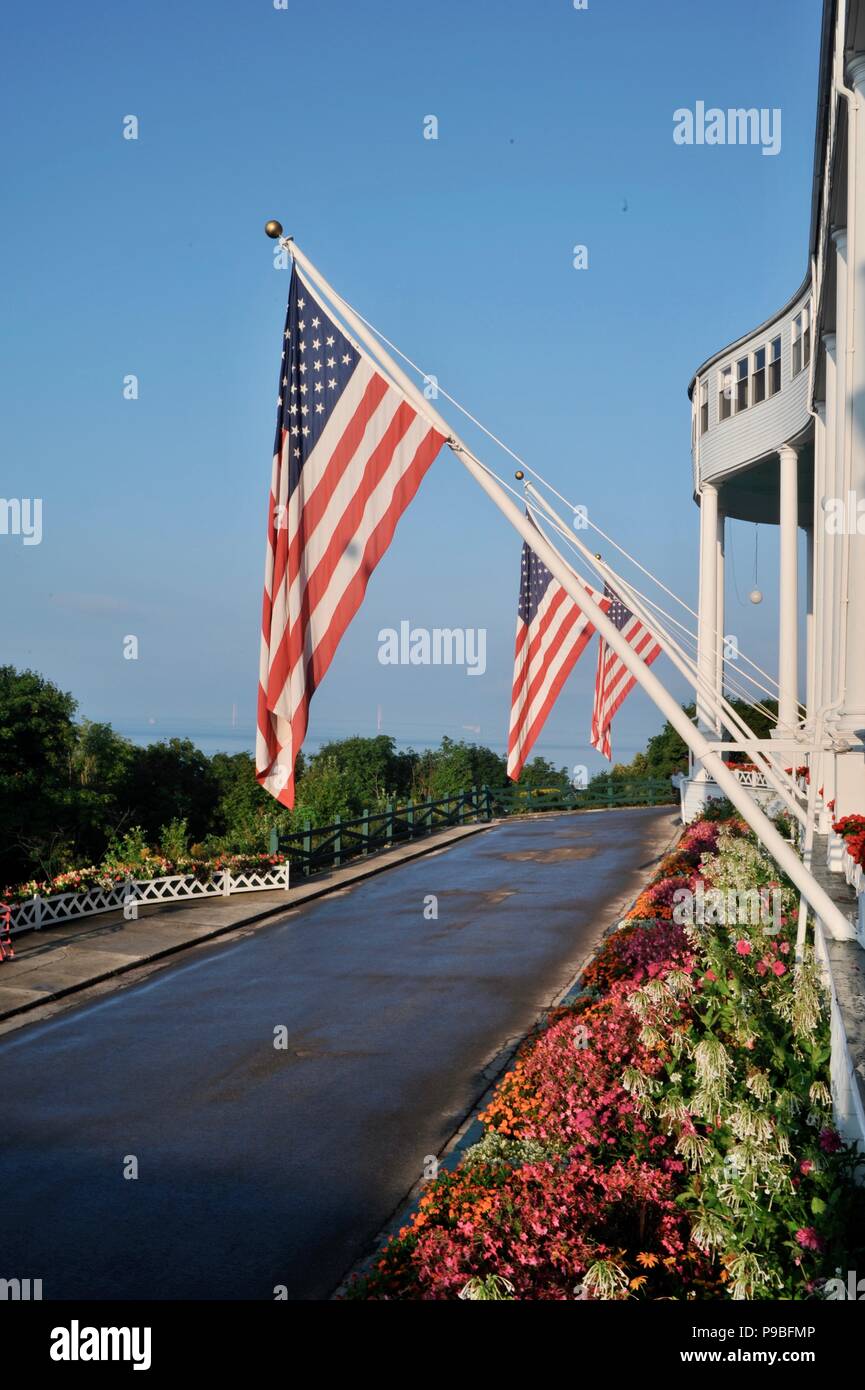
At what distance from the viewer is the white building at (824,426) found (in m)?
8.93

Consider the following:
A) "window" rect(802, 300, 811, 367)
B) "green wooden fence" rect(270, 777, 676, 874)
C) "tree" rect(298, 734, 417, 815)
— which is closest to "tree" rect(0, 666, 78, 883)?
"green wooden fence" rect(270, 777, 676, 874)

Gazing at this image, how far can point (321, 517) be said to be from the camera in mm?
8727

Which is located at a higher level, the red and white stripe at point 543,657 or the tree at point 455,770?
the red and white stripe at point 543,657

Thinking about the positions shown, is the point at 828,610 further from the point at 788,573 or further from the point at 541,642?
the point at 788,573

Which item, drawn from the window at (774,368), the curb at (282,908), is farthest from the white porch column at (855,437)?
the window at (774,368)

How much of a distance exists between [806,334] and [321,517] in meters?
17.7

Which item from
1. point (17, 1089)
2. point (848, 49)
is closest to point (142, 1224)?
point (17, 1089)

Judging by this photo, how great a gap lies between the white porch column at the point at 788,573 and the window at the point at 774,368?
1.86 meters

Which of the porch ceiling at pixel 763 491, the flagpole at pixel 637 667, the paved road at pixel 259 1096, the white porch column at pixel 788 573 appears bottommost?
the paved road at pixel 259 1096

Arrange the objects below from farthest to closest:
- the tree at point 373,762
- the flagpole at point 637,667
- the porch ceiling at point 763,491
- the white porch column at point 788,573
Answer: the tree at point 373,762 < the porch ceiling at point 763,491 < the white porch column at point 788,573 < the flagpole at point 637,667

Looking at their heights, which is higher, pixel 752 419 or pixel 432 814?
pixel 752 419

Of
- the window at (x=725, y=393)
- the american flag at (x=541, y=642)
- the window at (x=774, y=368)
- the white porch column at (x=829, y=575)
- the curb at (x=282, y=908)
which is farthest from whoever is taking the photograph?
the window at (x=725, y=393)

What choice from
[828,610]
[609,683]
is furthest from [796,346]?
[828,610]

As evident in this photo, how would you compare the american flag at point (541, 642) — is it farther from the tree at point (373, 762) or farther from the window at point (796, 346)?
the tree at point (373, 762)
